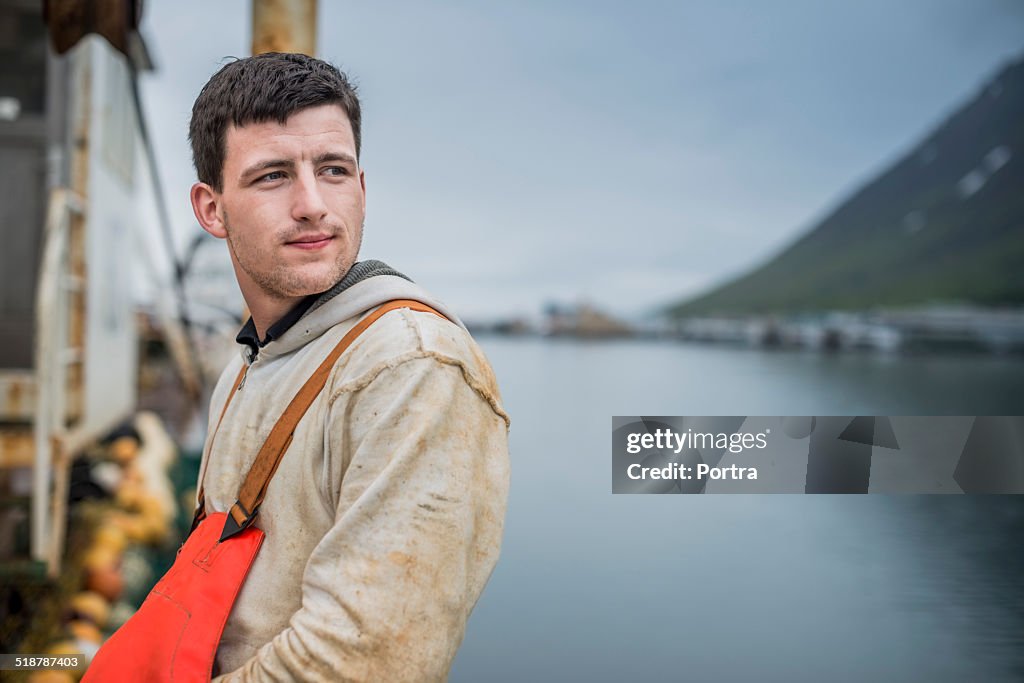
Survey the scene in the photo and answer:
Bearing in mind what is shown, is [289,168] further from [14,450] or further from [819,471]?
[14,450]

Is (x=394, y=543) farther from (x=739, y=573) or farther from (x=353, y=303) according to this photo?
(x=739, y=573)

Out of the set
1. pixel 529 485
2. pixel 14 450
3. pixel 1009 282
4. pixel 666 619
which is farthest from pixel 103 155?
pixel 1009 282

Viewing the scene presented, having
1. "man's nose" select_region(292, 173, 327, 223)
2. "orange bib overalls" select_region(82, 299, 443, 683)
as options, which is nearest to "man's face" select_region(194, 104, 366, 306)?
"man's nose" select_region(292, 173, 327, 223)

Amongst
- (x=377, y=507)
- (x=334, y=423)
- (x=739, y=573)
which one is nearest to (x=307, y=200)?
(x=334, y=423)

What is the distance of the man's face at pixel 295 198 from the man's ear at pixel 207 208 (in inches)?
1.0

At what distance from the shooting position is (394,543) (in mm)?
937

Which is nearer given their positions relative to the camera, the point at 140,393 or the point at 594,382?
the point at 140,393

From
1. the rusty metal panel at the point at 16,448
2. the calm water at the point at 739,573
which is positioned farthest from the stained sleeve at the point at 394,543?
the calm water at the point at 739,573

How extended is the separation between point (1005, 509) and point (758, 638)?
33.8ft

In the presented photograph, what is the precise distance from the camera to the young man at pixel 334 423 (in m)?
0.94

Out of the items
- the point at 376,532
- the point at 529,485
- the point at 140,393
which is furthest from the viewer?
the point at 529,485

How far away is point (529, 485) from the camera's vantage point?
1603cm

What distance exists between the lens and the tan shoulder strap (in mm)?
1052

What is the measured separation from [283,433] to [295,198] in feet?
1.03
